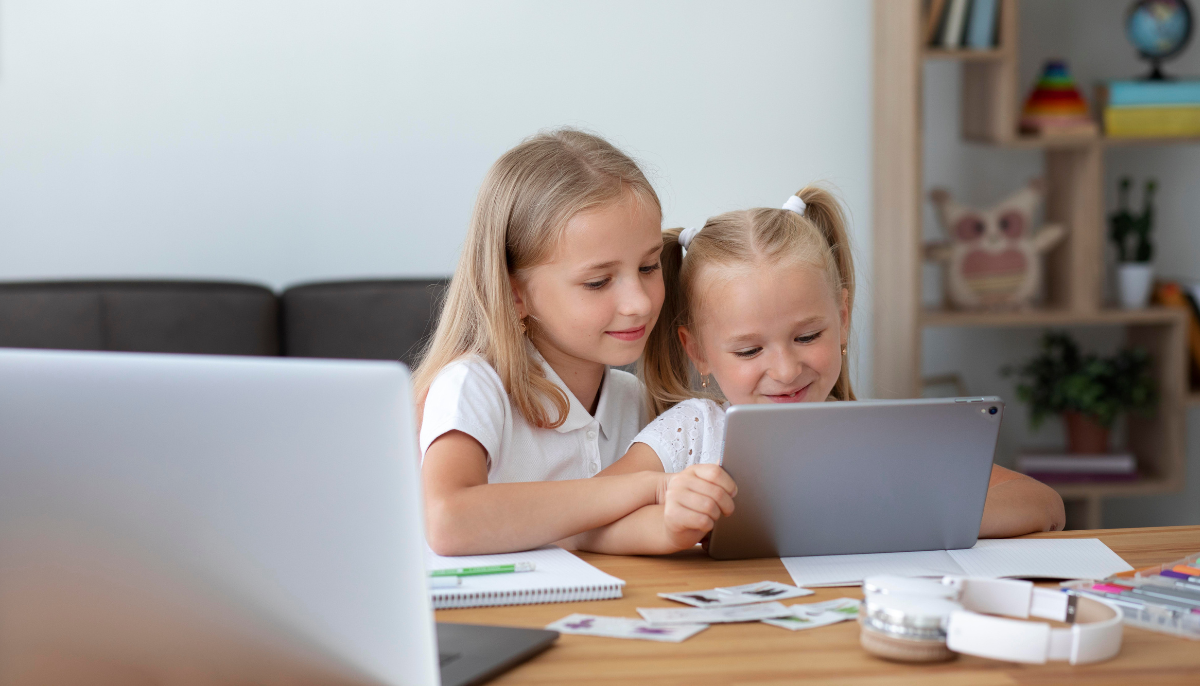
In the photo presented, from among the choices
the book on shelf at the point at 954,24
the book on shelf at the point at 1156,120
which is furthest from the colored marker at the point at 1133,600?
the book on shelf at the point at 1156,120

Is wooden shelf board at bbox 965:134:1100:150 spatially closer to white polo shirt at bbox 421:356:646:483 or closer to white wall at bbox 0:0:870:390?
white wall at bbox 0:0:870:390

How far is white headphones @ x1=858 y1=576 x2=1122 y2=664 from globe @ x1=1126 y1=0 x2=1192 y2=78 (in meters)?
2.31

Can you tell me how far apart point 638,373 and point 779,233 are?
0.32 meters

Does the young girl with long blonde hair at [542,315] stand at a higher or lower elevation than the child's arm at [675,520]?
higher

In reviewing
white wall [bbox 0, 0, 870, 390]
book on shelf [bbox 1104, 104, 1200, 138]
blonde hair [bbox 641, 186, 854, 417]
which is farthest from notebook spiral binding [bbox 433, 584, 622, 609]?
book on shelf [bbox 1104, 104, 1200, 138]

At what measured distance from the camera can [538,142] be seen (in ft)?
4.69

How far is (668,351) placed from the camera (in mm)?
1469

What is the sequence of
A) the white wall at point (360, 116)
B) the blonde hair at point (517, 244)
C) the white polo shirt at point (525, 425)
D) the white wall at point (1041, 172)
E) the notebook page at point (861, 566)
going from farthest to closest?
the white wall at point (1041, 172) < the white wall at point (360, 116) < the blonde hair at point (517, 244) < the white polo shirt at point (525, 425) < the notebook page at point (861, 566)

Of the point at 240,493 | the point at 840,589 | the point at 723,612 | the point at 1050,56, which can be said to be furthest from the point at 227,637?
the point at 1050,56

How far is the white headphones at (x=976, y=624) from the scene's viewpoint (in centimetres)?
72

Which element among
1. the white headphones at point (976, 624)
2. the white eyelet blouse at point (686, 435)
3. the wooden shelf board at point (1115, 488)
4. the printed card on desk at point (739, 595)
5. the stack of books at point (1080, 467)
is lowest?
the wooden shelf board at point (1115, 488)

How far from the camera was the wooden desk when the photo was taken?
2.33 feet

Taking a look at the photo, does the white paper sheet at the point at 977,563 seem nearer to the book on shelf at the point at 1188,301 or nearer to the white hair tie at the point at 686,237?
the white hair tie at the point at 686,237

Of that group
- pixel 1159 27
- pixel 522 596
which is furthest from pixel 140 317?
pixel 1159 27
